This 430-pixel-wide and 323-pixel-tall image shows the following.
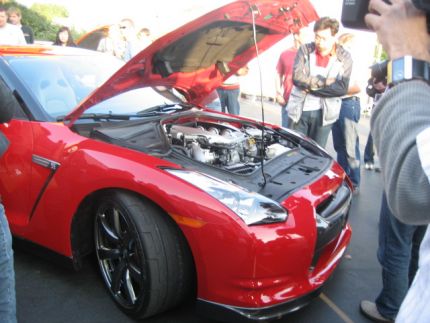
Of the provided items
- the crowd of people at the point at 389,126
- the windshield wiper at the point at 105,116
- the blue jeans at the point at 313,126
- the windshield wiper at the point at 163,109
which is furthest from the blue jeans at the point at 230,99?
the windshield wiper at the point at 105,116

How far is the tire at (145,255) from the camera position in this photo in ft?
6.89

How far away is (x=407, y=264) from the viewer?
7.18 ft

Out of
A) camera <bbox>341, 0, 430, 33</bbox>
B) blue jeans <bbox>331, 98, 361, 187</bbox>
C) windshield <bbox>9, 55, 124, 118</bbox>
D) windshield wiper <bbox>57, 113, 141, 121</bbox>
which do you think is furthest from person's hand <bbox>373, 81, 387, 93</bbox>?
blue jeans <bbox>331, 98, 361, 187</bbox>

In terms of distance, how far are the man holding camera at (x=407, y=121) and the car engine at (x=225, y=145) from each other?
1.64m

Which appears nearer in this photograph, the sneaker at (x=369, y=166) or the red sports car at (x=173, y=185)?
the red sports car at (x=173, y=185)

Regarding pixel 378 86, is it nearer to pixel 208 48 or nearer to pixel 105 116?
pixel 208 48

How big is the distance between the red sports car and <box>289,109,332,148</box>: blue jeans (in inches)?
47.5

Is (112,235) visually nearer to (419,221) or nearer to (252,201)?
(252,201)

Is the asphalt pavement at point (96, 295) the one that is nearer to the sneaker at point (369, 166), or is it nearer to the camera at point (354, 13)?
the camera at point (354, 13)

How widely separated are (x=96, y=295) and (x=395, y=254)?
5.81 ft

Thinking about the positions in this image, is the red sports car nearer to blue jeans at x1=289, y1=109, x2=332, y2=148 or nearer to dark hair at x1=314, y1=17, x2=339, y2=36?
dark hair at x1=314, y1=17, x2=339, y2=36

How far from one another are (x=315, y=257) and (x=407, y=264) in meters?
0.50

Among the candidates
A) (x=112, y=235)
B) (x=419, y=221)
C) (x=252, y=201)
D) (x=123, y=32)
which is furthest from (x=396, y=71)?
(x=123, y=32)

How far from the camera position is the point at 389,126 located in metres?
0.90
